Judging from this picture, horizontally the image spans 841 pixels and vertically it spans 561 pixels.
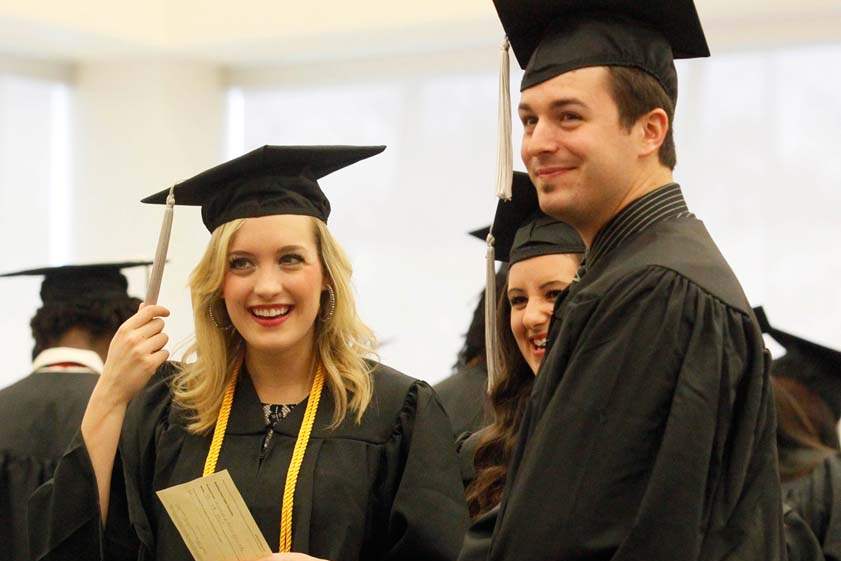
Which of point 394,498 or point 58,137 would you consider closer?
point 394,498

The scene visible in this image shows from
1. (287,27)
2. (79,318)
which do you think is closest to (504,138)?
(79,318)

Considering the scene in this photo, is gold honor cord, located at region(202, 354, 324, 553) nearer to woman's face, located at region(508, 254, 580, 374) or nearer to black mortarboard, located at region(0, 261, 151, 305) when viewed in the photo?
woman's face, located at region(508, 254, 580, 374)

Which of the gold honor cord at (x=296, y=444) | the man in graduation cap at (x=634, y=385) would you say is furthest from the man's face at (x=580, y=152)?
the gold honor cord at (x=296, y=444)

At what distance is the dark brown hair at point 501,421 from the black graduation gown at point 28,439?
4.83 feet

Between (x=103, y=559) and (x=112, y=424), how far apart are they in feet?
1.06

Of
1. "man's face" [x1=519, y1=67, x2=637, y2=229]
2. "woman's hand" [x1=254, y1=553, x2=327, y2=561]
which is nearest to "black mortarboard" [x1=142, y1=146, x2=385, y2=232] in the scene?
"woman's hand" [x1=254, y1=553, x2=327, y2=561]

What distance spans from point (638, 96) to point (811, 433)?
186 centimetres

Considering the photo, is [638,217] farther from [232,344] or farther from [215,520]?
[232,344]

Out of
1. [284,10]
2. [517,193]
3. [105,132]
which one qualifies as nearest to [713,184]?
[284,10]

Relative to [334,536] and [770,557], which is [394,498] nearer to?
[334,536]

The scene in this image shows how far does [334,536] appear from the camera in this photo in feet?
9.66

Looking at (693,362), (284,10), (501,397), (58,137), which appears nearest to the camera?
(693,362)

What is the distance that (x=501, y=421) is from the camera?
3.35m

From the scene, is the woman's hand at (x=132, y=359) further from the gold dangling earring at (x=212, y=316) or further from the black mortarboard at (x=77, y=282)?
the black mortarboard at (x=77, y=282)
